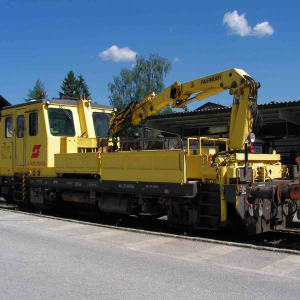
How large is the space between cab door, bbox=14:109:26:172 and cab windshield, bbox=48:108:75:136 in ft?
4.07

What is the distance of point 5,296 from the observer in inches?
193

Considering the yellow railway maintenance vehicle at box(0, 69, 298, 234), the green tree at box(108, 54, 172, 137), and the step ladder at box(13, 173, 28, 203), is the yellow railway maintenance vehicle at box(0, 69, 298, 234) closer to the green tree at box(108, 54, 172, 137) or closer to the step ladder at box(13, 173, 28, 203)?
the step ladder at box(13, 173, 28, 203)

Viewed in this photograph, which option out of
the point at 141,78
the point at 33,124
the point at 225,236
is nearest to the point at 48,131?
the point at 33,124

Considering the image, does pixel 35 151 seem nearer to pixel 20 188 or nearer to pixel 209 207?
pixel 20 188

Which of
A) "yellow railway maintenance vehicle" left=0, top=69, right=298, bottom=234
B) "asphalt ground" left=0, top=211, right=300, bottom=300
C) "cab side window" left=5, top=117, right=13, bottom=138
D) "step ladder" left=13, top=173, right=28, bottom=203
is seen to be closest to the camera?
"asphalt ground" left=0, top=211, right=300, bottom=300

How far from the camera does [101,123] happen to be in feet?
41.4

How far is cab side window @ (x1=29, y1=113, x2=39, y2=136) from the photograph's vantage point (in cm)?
1178

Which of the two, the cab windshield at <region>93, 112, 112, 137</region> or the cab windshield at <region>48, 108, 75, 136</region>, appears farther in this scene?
the cab windshield at <region>93, 112, 112, 137</region>

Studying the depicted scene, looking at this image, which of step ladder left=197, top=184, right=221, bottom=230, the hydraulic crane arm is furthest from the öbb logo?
step ladder left=197, top=184, right=221, bottom=230

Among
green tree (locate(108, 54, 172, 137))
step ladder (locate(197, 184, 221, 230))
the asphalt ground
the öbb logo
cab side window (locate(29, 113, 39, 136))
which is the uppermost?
green tree (locate(108, 54, 172, 137))

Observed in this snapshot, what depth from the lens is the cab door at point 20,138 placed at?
12397 mm

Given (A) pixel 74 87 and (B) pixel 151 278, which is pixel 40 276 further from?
(A) pixel 74 87

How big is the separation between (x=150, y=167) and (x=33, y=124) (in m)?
4.64

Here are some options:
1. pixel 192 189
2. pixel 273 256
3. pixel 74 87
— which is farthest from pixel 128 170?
pixel 74 87
